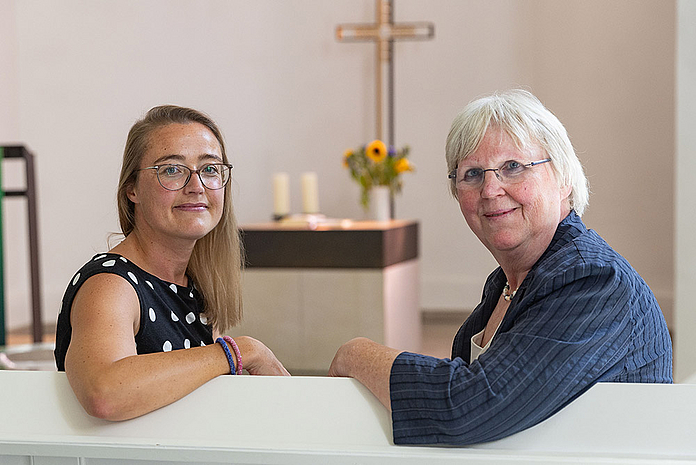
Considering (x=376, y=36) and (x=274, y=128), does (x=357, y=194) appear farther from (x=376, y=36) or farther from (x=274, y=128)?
(x=376, y=36)

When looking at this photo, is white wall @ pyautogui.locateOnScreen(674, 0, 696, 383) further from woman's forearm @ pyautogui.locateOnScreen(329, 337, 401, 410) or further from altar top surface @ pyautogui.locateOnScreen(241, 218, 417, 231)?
woman's forearm @ pyautogui.locateOnScreen(329, 337, 401, 410)

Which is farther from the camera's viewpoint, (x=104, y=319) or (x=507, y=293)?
(x=507, y=293)

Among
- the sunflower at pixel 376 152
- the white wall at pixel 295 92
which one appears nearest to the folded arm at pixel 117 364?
the sunflower at pixel 376 152

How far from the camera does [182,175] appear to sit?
1520 millimetres

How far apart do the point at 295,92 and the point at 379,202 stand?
1.96m

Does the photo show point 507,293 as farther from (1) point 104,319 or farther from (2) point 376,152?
(2) point 376,152

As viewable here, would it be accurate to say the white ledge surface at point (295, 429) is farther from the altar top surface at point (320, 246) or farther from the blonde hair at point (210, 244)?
the altar top surface at point (320, 246)

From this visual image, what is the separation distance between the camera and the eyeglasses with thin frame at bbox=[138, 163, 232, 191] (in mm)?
1504

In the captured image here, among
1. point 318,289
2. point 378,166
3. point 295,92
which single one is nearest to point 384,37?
point 295,92

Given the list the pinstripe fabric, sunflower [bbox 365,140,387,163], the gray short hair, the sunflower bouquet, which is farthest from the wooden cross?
the pinstripe fabric

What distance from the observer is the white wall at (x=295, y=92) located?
603cm

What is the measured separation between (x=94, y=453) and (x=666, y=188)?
5441mm

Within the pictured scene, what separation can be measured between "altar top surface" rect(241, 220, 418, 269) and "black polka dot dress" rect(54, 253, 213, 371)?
279 centimetres

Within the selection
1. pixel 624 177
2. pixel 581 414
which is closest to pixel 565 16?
pixel 624 177
